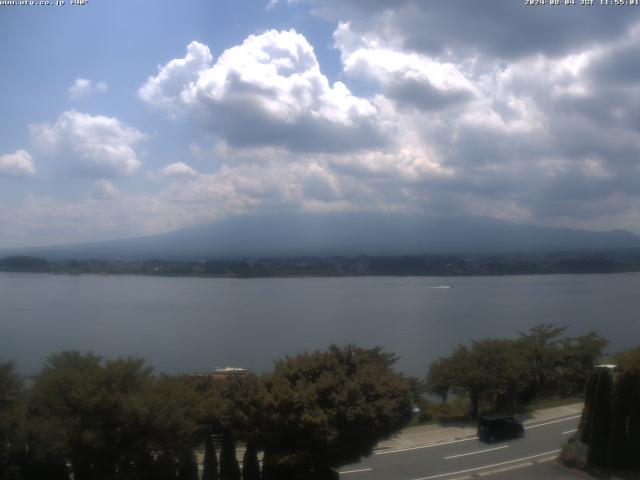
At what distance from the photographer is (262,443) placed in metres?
10.4

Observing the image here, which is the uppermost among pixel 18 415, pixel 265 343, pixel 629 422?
pixel 18 415

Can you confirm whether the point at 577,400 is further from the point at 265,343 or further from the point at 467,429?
the point at 265,343

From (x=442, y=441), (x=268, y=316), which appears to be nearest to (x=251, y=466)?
(x=442, y=441)

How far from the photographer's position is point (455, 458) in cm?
1359

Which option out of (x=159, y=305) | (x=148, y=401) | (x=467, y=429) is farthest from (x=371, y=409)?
(x=159, y=305)

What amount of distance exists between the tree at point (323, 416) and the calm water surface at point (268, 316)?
20364 mm

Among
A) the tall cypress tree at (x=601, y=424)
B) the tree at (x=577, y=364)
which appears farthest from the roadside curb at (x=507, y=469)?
the tree at (x=577, y=364)

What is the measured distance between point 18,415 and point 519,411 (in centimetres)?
1422

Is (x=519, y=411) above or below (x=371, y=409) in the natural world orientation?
below

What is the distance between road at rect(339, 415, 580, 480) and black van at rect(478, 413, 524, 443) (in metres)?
0.18

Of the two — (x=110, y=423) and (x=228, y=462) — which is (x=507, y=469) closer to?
(x=228, y=462)

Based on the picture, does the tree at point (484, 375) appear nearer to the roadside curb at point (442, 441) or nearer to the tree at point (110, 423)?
the roadside curb at point (442, 441)

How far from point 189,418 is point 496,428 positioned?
26.9 ft

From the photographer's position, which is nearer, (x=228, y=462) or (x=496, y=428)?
(x=228, y=462)
